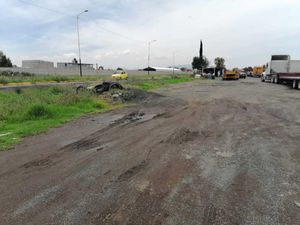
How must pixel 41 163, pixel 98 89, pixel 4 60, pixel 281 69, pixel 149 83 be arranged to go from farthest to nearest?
pixel 4 60 < pixel 281 69 < pixel 149 83 < pixel 98 89 < pixel 41 163

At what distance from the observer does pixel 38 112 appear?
502 inches

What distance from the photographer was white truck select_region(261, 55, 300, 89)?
1511 inches

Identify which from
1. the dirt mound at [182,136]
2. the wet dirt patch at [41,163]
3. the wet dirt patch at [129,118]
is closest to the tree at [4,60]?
the wet dirt patch at [129,118]

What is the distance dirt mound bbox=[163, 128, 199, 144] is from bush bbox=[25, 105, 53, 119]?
6.37 metres

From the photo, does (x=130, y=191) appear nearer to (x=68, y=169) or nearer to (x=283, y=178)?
(x=68, y=169)

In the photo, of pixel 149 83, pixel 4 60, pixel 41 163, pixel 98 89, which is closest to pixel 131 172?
pixel 41 163

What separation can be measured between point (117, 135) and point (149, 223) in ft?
18.5

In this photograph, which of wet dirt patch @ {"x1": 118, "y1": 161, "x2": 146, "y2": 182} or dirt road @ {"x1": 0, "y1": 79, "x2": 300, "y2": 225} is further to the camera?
wet dirt patch @ {"x1": 118, "y1": 161, "x2": 146, "y2": 182}

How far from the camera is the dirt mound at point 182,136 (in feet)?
27.1

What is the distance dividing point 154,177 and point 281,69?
43.7 meters

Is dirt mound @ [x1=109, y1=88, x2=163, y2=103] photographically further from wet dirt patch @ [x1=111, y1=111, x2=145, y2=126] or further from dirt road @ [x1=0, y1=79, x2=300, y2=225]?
dirt road @ [x1=0, y1=79, x2=300, y2=225]

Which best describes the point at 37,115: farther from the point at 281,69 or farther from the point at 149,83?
the point at 281,69

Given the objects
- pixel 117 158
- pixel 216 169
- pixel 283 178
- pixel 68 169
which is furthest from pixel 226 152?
pixel 68 169

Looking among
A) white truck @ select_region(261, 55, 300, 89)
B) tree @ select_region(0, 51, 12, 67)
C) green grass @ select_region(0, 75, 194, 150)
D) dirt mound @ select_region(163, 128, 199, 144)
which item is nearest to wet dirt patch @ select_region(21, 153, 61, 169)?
green grass @ select_region(0, 75, 194, 150)
